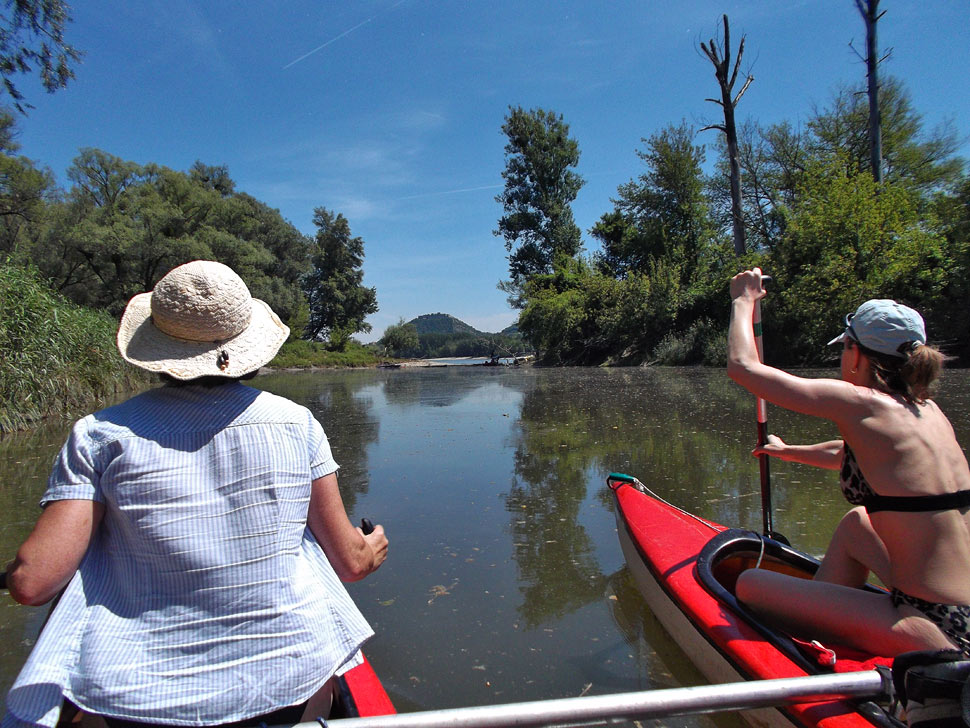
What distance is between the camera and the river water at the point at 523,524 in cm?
293

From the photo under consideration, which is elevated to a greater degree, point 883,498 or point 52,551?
point 52,551

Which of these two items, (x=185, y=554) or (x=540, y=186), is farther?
(x=540, y=186)

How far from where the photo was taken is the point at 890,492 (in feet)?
6.61

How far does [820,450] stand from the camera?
9.43ft

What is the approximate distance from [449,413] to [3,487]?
768 cm

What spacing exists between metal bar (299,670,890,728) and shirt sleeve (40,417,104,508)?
2.36 feet

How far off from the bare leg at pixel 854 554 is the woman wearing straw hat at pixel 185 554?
6.58 feet

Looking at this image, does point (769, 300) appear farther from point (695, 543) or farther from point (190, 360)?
point (190, 360)

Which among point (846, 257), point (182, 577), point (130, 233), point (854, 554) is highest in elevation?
point (130, 233)

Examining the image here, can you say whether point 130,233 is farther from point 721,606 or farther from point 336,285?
point 721,606

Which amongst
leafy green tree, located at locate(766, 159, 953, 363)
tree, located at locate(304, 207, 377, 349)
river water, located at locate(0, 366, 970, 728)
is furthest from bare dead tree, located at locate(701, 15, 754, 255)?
tree, located at locate(304, 207, 377, 349)

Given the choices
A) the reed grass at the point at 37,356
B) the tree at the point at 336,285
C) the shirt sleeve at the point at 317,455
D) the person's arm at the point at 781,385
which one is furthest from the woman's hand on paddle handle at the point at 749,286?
the tree at the point at 336,285

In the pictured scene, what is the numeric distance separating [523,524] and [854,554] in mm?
2912

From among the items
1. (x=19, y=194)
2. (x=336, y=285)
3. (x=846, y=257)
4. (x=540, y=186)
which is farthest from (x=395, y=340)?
(x=846, y=257)
